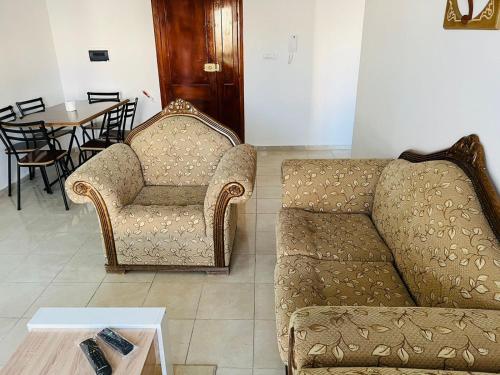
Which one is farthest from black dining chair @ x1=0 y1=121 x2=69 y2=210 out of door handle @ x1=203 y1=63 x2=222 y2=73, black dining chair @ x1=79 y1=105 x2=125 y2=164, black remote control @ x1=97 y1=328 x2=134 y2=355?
black remote control @ x1=97 y1=328 x2=134 y2=355

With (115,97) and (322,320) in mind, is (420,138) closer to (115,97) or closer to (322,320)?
(322,320)

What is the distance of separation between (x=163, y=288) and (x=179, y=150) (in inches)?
38.7

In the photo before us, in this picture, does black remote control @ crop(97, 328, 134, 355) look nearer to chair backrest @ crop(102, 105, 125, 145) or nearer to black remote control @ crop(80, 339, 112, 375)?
black remote control @ crop(80, 339, 112, 375)

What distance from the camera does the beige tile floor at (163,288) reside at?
1869mm

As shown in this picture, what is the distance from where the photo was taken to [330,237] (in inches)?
77.8

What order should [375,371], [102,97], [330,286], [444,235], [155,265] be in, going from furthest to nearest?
[102,97] < [155,265] < [330,286] < [444,235] < [375,371]

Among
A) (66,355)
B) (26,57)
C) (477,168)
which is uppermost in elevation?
(26,57)

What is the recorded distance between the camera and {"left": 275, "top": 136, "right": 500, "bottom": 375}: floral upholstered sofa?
3.16ft

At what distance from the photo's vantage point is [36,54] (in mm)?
4344

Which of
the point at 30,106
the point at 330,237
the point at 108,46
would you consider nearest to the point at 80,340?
the point at 330,237

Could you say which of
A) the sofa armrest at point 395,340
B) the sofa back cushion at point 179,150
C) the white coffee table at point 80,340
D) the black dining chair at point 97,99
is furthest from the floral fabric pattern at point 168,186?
the black dining chair at point 97,99

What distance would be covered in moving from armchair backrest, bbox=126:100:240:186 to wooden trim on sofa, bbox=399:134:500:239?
144 cm

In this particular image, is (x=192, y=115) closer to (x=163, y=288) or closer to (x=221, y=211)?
(x=221, y=211)

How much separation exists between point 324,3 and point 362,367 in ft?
14.3
